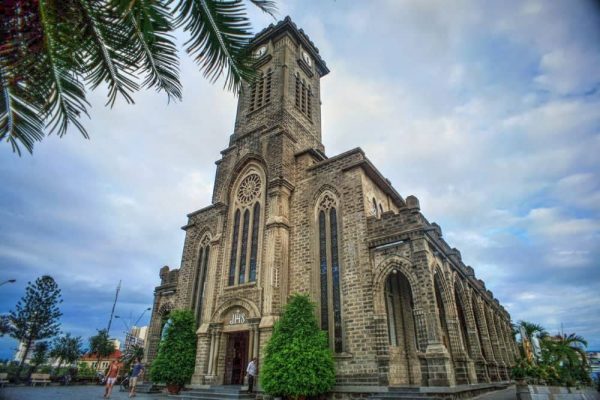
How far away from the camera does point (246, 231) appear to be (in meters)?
18.4

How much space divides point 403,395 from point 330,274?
223 inches

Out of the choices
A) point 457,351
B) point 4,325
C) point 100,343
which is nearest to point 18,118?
point 457,351

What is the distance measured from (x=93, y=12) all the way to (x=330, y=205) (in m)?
13.9

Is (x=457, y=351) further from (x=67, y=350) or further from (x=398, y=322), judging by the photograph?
(x=67, y=350)

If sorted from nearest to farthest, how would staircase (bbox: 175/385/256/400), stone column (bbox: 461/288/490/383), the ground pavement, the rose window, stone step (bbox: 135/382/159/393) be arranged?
1. the ground pavement
2. staircase (bbox: 175/385/256/400)
3. stone column (bbox: 461/288/490/383)
4. stone step (bbox: 135/382/159/393)
5. the rose window

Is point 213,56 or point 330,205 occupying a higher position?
point 330,205

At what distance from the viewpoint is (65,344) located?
4272 cm

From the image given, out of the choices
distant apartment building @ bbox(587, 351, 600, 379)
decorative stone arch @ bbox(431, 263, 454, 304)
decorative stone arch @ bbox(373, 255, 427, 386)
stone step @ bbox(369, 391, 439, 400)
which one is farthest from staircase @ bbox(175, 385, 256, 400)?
distant apartment building @ bbox(587, 351, 600, 379)

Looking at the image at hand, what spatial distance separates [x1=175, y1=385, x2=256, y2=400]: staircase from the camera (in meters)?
Answer: 13.1

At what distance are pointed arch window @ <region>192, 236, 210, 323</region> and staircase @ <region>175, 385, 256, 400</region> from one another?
14.6 ft

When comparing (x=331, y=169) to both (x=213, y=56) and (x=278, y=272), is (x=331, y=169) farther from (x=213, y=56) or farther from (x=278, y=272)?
(x=213, y=56)

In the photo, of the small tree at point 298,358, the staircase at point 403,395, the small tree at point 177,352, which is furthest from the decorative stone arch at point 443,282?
the small tree at point 177,352

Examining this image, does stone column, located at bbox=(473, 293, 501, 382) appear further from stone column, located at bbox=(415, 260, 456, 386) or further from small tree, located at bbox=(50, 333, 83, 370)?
small tree, located at bbox=(50, 333, 83, 370)

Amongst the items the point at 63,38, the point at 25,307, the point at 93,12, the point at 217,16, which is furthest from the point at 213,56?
the point at 25,307
